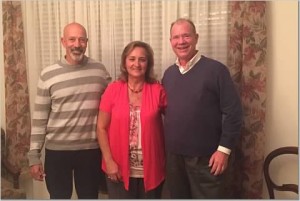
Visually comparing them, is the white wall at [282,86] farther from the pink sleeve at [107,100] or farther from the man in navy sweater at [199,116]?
the pink sleeve at [107,100]

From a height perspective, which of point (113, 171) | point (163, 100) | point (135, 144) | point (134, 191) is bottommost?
point (134, 191)

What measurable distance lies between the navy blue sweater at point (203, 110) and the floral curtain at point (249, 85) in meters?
0.35

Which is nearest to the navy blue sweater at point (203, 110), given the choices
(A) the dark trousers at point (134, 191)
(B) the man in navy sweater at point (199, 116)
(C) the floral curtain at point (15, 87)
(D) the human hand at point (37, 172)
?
(B) the man in navy sweater at point (199, 116)

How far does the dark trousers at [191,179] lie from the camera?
152 cm

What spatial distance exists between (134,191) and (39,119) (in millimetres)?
735

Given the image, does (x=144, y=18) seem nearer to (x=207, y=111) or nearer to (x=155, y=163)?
(x=207, y=111)

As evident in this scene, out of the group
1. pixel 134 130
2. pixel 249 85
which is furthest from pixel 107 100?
pixel 249 85

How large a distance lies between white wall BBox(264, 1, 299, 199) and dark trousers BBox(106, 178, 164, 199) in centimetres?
84

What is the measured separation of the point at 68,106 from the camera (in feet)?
5.32

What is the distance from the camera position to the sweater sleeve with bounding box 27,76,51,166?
1.65m

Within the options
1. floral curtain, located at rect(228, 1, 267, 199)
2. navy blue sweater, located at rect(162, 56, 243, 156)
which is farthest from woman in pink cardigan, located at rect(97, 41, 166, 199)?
floral curtain, located at rect(228, 1, 267, 199)

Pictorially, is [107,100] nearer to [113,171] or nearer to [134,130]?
[134,130]

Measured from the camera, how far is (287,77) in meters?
1.80

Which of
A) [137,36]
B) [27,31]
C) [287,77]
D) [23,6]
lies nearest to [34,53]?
[27,31]
